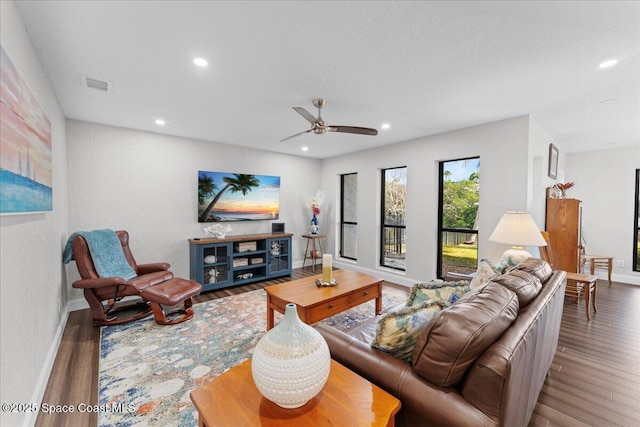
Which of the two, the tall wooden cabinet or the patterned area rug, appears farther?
the tall wooden cabinet

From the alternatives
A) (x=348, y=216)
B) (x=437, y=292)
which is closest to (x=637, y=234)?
(x=348, y=216)

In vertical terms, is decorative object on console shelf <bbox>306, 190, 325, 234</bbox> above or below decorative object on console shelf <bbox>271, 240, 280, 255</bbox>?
above

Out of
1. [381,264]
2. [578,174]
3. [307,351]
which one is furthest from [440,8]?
[578,174]

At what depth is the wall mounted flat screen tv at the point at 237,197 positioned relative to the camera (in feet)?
15.2

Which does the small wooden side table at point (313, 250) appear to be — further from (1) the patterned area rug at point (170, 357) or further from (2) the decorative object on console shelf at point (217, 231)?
(1) the patterned area rug at point (170, 357)

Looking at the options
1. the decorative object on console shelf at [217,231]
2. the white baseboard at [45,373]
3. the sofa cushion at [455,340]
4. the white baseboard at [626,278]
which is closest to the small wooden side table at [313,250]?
the decorative object on console shelf at [217,231]

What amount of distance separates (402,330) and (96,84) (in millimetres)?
3309

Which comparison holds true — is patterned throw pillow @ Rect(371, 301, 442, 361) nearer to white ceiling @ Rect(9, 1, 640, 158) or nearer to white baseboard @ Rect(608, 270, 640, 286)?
white ceiling @ Rect(9, 1, 640, 158)

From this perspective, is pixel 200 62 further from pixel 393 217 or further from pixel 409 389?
pixel 393 217

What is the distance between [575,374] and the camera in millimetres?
2242

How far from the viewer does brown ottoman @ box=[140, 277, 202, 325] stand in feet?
9.71

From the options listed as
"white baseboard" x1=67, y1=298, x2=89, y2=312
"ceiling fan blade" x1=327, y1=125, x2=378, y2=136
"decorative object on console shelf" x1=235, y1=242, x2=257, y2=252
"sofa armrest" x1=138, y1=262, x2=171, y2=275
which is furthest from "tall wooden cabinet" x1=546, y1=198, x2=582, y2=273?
"white baseboard" x1=67, y1=298, x2=89, y2=312

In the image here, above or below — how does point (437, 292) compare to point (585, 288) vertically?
above

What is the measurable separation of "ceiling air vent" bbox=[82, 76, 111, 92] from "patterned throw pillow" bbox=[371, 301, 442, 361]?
311cm
